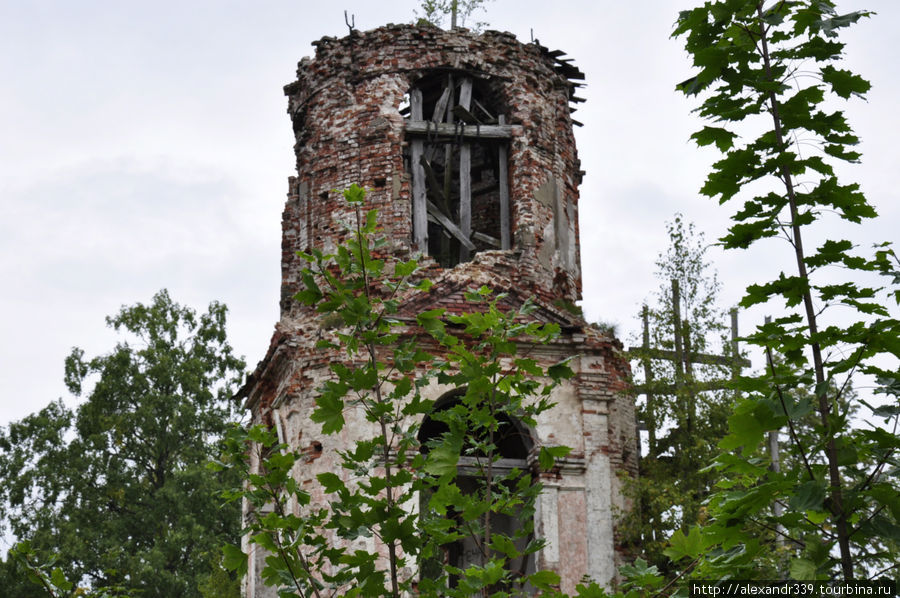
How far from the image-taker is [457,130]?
45.0 ft

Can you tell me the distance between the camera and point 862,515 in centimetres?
378

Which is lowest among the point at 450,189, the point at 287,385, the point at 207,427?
the point at 287,385

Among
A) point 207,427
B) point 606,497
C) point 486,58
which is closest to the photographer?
point 606,497

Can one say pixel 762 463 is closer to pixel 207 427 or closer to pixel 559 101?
pixel 559 101

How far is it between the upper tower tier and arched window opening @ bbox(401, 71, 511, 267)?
17 mm

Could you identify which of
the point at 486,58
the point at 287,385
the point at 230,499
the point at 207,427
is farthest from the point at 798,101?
the point at 207,427

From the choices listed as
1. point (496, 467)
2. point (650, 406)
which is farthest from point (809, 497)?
point (650, 406)

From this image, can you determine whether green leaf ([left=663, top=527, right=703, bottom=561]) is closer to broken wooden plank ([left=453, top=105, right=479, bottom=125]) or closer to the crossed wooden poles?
the crossed wooden poles

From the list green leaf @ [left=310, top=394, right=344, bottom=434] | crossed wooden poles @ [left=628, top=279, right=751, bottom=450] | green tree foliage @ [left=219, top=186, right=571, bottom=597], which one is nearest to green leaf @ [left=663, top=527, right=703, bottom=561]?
green tree foliage @ [left=219, top=186, right=571, bottom=597]

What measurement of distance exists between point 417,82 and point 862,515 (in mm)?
11026

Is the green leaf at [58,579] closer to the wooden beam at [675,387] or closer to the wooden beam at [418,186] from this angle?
the wooden beam at [418,186]

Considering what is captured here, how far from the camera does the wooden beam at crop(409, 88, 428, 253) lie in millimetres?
13266

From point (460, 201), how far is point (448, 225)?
342 millimetres

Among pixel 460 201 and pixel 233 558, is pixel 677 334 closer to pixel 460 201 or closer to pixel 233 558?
pixel 460 201
